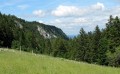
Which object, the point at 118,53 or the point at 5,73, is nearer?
the point at 5,73

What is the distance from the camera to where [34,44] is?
169 meters

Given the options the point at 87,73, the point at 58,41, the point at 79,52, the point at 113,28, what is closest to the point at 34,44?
the point at 58,41

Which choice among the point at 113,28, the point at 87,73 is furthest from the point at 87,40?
the point at 87,73

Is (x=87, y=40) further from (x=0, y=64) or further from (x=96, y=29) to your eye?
(x=0, y=64)

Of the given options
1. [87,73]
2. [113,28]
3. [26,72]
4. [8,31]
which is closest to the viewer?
[26,72]

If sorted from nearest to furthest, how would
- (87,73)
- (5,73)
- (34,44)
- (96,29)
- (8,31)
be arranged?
(5,73)
(87,73)
(96,29)
(8,31)
(34,44)

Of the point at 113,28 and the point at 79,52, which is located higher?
the point at 113,28

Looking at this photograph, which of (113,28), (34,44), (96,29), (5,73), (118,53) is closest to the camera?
(5,73)

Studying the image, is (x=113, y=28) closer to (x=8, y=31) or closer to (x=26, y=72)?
(x=8, y=31)

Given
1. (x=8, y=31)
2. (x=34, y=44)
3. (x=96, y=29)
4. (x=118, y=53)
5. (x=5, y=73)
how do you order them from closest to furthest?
(x=5, y=73)
(x=118, y=53)
(x=96, y=29)
(x=8, y=31)
(x=34, y=44)

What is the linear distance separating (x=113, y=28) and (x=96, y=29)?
19849 millimetres

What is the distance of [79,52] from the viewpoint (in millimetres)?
117375

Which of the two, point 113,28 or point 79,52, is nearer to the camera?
point 113,28

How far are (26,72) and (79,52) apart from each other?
96.8 metres
